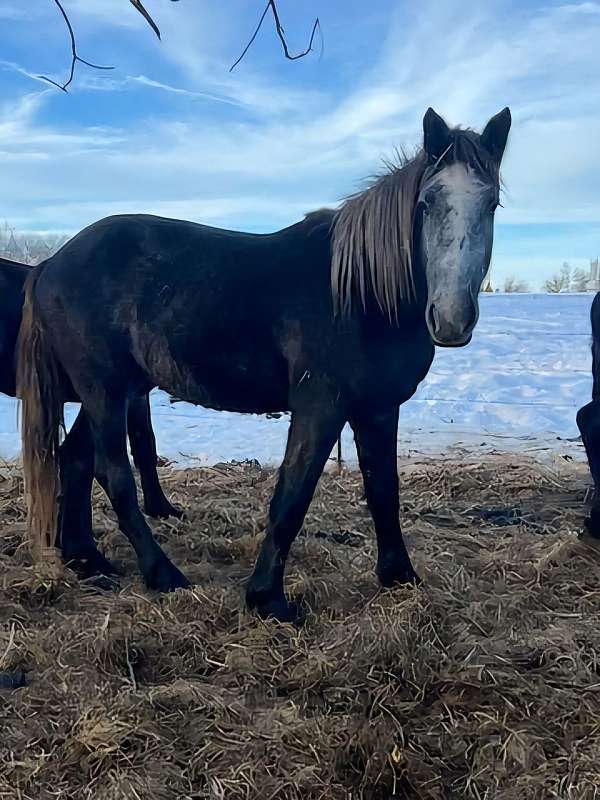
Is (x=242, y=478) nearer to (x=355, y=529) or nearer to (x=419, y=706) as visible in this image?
(x=355, y=529)

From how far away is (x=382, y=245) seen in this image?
265cm

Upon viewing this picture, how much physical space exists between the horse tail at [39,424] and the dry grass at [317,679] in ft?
0.61

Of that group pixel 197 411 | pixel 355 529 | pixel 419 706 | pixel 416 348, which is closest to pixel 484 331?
pixel 197 411

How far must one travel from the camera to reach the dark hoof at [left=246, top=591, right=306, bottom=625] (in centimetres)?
276

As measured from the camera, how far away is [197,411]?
8.05m

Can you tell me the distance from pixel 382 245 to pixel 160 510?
222cm

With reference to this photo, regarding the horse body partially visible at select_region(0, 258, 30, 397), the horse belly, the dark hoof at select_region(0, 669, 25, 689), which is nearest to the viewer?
the dark hoof at select_region(0, 669, 25, 689)

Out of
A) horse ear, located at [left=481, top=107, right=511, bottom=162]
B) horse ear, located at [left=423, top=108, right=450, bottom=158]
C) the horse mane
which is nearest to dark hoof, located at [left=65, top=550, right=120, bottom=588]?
the horse mane

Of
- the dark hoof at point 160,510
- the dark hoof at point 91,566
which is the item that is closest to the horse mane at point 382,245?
the dark hoof at point 91,566

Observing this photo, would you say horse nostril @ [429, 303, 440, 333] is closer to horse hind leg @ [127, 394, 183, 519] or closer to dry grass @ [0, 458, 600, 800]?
dry grass @ [0, 458, 600, 800]

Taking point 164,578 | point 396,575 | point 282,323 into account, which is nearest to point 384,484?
point 396,575

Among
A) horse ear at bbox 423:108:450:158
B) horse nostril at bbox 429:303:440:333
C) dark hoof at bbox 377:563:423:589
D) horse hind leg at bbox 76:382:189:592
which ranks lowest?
dark hoof at bbox 377:563:423:589

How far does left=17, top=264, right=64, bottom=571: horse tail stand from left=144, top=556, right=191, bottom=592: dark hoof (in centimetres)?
44

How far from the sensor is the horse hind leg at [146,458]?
413 cm
